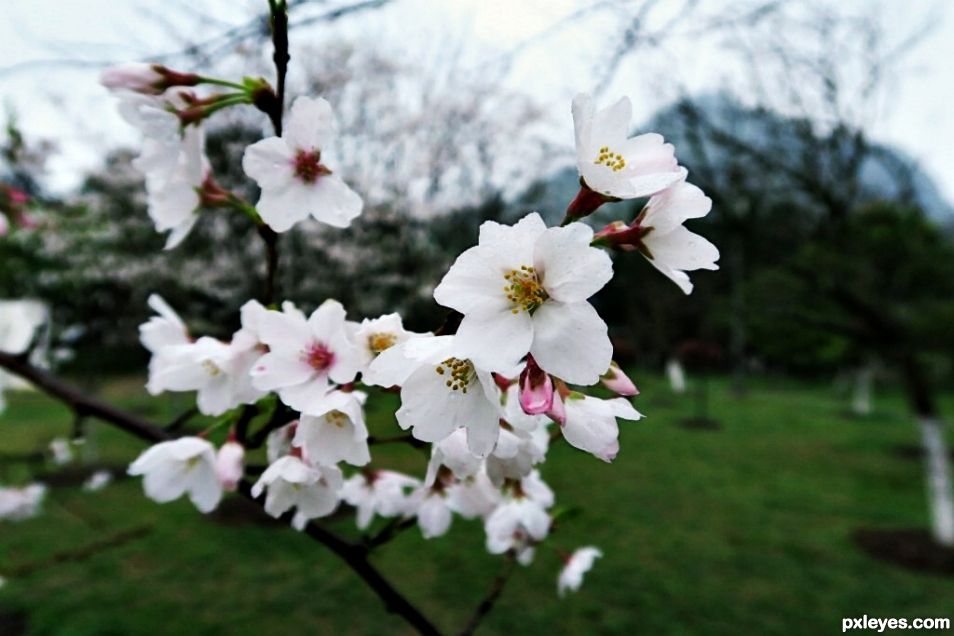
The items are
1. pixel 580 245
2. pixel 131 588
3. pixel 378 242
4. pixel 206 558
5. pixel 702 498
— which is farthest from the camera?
pixel 378 242

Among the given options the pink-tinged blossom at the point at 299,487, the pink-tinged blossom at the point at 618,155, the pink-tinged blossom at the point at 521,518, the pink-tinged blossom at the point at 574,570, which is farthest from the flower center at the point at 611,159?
the pink-tinged blossom at the point at 574,570

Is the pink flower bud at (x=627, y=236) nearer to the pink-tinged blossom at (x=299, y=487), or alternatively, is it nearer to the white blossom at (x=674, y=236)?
the white blossom at (x=674, y=236)

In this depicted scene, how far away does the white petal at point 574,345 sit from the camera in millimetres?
414

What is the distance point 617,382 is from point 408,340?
17cm

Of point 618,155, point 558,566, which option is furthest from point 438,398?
point 558,566

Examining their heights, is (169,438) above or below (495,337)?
below

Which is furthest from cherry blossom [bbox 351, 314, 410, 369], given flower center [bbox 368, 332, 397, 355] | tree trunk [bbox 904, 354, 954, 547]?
tree trunk [bbox 904, 354, 954, 547]

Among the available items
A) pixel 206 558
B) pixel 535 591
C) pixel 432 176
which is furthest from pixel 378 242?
pixel 535 591

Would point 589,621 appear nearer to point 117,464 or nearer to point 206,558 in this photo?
point 206,558

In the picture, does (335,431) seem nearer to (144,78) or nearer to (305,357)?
(305,357)

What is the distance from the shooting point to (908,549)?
4.68 meters

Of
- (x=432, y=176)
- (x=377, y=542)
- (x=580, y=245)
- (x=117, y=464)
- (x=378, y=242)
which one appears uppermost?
(x=580, y=245)

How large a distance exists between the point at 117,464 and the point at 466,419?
7050 millimetres

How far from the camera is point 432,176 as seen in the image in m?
7.85
